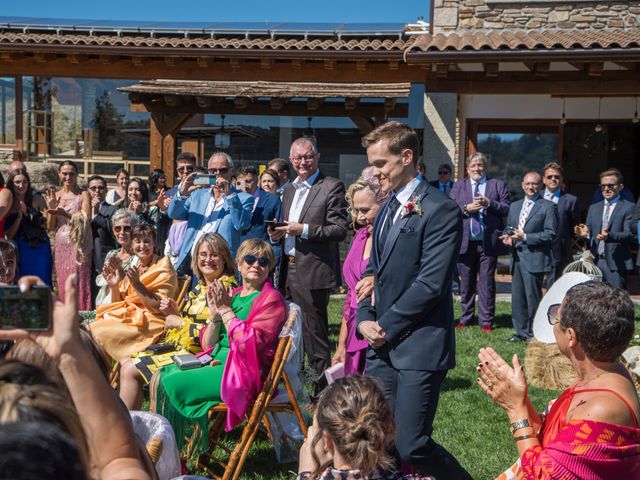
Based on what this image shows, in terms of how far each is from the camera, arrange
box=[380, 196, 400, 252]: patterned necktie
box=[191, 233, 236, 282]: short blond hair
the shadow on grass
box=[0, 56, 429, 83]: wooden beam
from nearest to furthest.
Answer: box=[380, 196, 400, 252]: patterned necktie, box=[191, 233, 236, 282]: short blond hair, the shadow on grass, box=[0, 56, 429, 83]: wooden beam

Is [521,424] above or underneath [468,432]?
above

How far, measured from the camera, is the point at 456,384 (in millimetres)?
6371

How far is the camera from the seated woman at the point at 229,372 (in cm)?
421

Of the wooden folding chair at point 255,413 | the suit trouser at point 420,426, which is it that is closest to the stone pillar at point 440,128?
the wooden folding chair at point 255,413

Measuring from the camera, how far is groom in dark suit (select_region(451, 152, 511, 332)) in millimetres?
8531

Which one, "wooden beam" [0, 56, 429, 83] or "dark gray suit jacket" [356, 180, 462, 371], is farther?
"wooden beam" [0, 56, 429, 83]

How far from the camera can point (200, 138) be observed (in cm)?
1455

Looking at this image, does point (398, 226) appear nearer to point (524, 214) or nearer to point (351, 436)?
point (351, 436)

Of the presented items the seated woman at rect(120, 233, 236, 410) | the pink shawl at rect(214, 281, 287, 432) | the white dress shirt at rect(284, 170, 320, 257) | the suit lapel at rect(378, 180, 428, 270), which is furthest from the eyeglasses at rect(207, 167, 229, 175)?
the suit lapel at rect(378, 180, 428, 270)

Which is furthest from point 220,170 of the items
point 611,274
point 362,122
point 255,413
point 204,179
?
point 362,122

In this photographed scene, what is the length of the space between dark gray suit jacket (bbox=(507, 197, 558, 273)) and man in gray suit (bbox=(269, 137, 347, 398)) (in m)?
3.04

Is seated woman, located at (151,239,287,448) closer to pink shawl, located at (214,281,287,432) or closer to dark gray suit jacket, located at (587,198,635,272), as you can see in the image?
pink shawl, located at (214,281,287,432)

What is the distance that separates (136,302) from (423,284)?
9.35 feet

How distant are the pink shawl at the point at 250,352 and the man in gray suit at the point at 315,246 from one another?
1.37 meters
